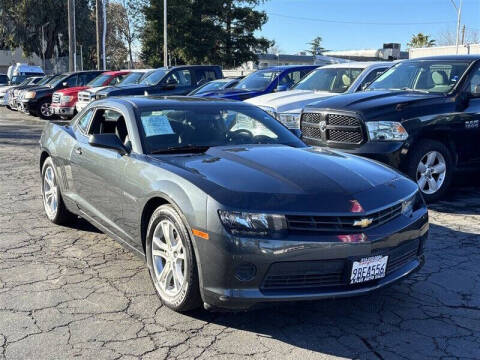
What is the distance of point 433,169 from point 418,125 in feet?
2.11

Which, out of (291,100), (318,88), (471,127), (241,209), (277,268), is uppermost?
(318,88)

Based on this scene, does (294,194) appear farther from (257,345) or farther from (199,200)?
(257,345)

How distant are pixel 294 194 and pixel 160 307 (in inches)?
51.5

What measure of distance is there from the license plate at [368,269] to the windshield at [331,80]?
7.26 meters

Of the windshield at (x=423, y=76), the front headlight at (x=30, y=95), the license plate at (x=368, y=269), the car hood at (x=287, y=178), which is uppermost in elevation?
the windshield at (x=423, y=76)

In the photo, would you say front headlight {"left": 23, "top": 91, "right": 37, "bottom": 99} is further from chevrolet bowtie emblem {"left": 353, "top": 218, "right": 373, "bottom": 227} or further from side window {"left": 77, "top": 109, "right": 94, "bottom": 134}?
chevrolet bowtie emblem {"left": 353, "top": 218, "right": 373, "bottom": 227}

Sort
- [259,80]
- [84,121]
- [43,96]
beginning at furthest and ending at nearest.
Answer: [43,96], [259,80], [84,121]

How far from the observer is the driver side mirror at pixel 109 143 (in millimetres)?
4422

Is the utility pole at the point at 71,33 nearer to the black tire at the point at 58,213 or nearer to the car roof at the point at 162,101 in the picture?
the black tire at the point at 58,213

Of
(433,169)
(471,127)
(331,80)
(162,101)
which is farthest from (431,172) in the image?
(331,80)

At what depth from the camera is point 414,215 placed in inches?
A: 151

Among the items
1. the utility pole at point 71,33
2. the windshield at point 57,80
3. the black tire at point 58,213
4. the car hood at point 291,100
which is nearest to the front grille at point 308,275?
the black tire at point 58,213

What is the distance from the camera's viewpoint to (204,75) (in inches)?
668

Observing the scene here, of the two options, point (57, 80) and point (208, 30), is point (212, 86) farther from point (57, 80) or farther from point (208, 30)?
point (208, 30)
